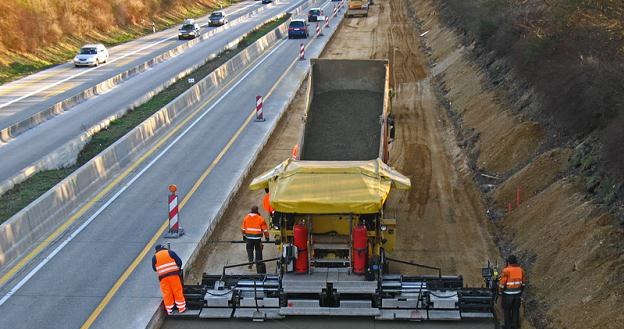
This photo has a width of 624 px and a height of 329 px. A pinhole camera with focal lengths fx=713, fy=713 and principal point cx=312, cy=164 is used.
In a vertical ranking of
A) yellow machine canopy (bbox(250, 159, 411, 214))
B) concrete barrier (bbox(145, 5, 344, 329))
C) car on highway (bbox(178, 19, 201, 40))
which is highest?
yellow machine canopy (bbox(250, 159, 411, 214))

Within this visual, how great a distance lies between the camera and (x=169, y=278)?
1180cm

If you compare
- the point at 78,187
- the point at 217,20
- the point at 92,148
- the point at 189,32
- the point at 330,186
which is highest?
the point at 330,186

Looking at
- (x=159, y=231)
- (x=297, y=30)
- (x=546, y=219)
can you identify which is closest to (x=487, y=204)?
(x=546, y=219)

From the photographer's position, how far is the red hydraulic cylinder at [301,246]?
40.3 feet

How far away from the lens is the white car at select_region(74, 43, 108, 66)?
1775 inches

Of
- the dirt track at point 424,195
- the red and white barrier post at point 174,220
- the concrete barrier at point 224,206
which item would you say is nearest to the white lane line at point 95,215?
the red and white barrier post at point 174,220

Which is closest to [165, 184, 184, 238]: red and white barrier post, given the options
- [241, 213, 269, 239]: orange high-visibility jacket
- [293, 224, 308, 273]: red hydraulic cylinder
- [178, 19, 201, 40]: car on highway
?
[241, 213, 269, 239]: orange high-visibility jacket

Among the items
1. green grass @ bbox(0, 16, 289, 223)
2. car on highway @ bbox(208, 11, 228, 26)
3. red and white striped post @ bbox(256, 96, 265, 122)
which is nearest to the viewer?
green grass @ bbox(0, 16, 289, 223)

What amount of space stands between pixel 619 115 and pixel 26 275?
12.7 metres

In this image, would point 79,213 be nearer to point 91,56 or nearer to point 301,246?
point 301,246

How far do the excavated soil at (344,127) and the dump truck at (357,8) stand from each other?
48091 millimetres

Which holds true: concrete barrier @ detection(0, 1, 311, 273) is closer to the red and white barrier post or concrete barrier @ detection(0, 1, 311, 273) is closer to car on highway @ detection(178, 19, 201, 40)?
the red and white barrier post

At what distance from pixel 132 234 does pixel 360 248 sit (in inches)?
261

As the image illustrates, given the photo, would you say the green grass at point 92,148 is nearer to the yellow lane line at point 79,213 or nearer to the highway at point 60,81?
the yellow lane line at point 79,213
